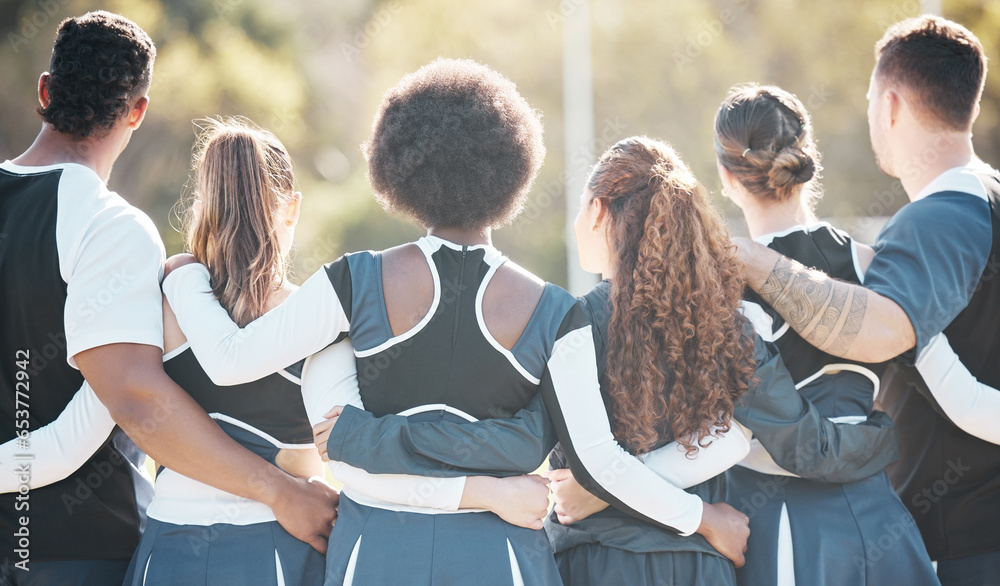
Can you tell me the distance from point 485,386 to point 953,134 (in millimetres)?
1845

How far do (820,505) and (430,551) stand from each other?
1.14 metres

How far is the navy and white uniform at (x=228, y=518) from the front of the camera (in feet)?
6.89

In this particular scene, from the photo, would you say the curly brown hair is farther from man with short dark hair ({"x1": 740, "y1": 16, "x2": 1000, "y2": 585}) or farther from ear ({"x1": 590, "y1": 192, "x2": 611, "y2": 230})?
man with short dark hair ({"x1": 740, "y1": 16, "x2": 1000, "y2": 585})

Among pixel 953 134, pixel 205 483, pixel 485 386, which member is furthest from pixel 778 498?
pixel 205 483

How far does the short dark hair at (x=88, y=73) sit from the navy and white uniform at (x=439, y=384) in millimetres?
702

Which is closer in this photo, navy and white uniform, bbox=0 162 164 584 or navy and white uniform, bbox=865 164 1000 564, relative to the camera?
navy and white uniform, bbox=0 162 164 584

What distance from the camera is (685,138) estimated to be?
24.1 m

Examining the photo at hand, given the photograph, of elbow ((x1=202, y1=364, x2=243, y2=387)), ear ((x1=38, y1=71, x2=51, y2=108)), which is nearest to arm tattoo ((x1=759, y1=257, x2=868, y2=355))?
elbow ((x1=202, y1=364, x2=243, y2=387))

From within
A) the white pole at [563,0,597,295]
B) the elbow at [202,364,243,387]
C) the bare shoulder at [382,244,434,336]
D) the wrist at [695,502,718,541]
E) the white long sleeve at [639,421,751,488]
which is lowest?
the wrist at [695,502,718,541]

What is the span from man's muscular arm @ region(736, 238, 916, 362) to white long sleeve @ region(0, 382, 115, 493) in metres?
1.82

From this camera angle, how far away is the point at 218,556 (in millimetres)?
2107

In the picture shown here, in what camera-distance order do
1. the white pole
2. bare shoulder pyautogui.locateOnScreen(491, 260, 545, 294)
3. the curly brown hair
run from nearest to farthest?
1. bare shoulder pyautogui.locateOnScreen(491, 260, 545, 294)
2. the curly brown hair
3. the white pole

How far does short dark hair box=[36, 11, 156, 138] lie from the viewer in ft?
7.46

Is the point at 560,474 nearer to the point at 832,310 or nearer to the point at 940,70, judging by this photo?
the point at 832,310
